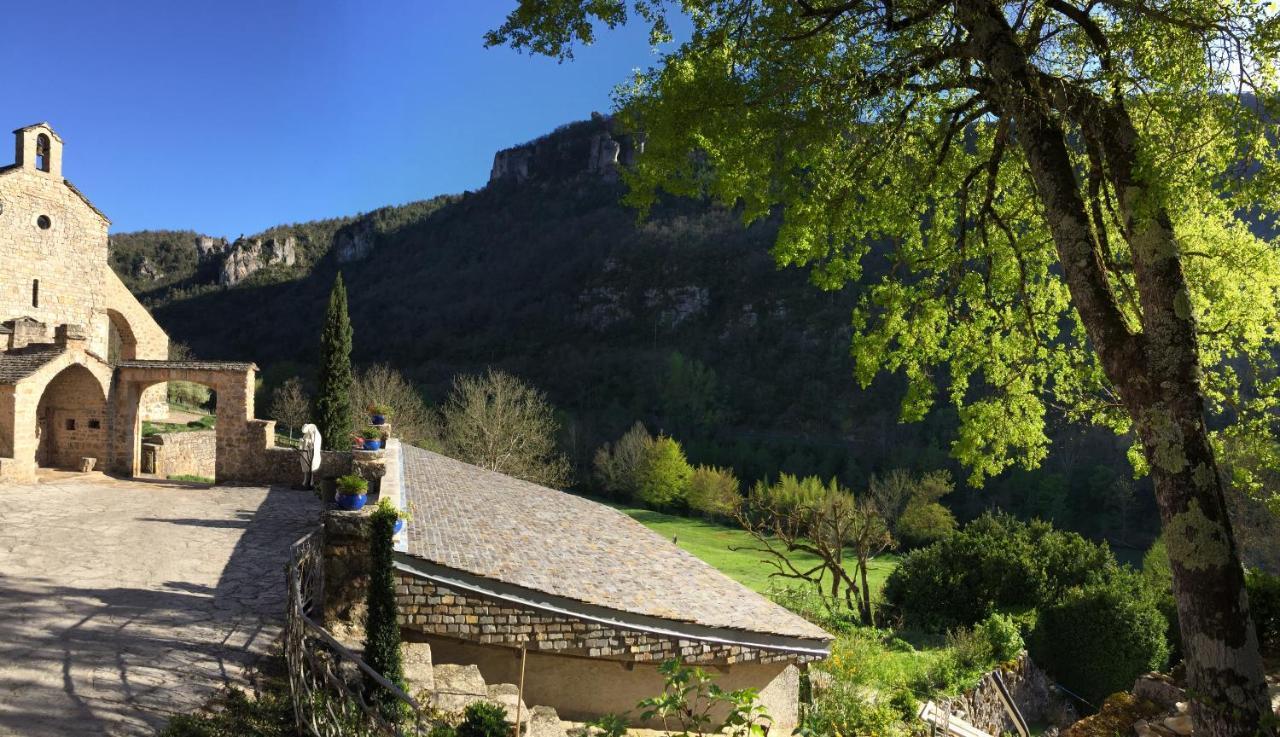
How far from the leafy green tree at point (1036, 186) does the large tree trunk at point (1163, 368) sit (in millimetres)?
16

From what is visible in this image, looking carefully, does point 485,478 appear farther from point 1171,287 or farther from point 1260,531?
point 1260,531

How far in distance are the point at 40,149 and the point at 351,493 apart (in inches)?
817

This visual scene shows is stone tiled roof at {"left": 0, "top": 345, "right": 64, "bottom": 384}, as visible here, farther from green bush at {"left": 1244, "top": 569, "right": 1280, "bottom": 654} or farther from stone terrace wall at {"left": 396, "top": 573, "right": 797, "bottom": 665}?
green bush at {"left": 1244, "top": 569, "right": 1280, "bottom": 654}

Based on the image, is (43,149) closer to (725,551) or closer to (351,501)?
(351,501)

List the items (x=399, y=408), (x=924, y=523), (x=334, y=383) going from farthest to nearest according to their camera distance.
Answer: (x=924, y=523), (x=399, y=408), (x=334, y=383)

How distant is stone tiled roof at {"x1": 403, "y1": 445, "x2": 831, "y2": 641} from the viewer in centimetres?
865

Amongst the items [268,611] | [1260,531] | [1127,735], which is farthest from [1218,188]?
[1260,531]

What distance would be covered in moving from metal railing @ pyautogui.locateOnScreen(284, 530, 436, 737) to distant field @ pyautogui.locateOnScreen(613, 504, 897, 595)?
2014 centimetres

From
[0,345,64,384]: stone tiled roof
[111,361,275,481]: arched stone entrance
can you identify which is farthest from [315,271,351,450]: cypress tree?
[0,345,64,384]: stone tiled roof

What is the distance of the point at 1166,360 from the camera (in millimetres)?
4824

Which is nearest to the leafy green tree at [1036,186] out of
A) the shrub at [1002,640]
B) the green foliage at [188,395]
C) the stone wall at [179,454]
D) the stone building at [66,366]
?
the shrub at [1002,640]

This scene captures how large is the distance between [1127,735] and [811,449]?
59.4 metres

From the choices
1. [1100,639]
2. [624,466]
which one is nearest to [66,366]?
[1100,639]

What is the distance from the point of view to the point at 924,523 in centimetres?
4128
